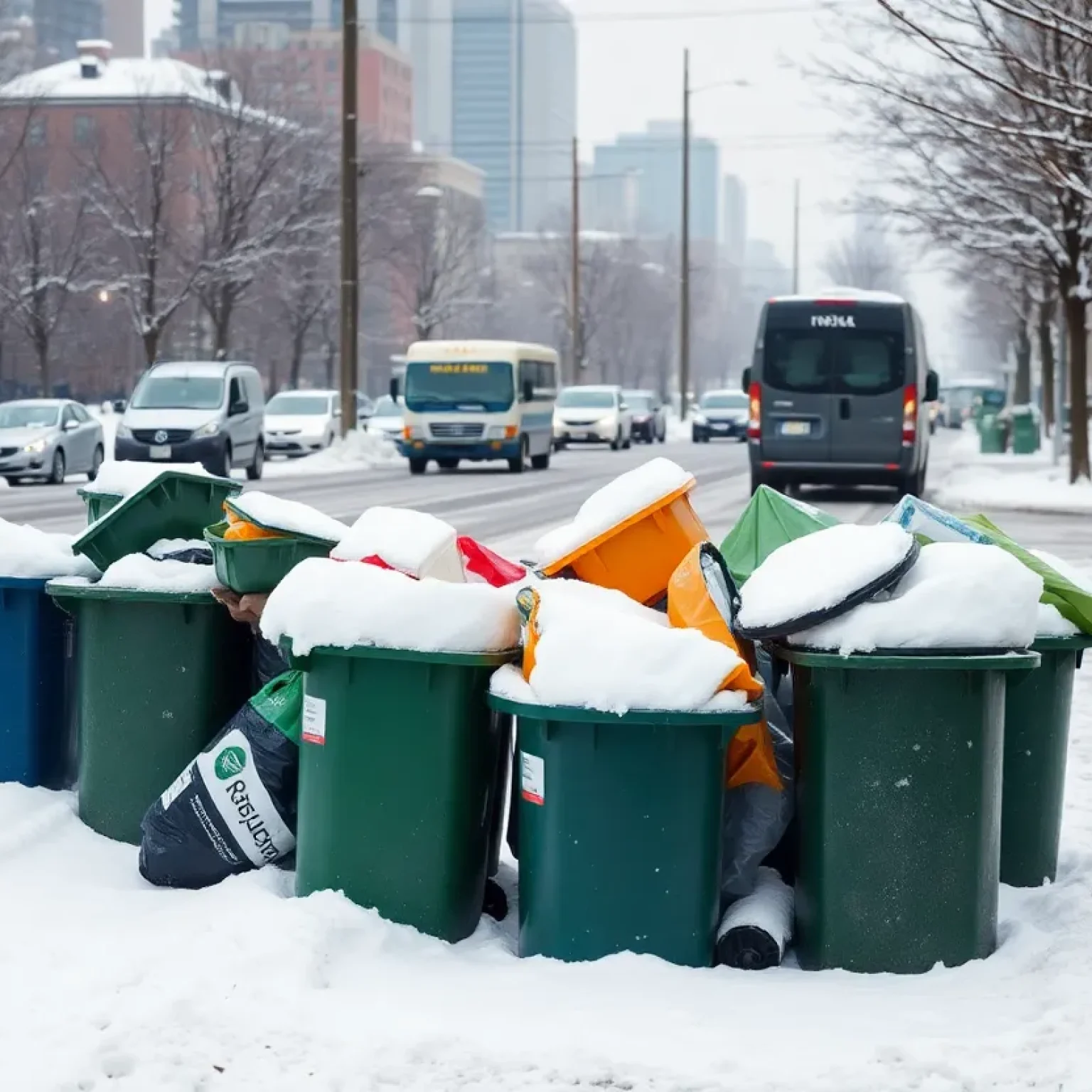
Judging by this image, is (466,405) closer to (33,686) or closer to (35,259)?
(35,259)

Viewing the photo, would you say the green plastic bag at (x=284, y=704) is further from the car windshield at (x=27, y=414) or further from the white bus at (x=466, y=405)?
the white bus at (x=466, y=405)

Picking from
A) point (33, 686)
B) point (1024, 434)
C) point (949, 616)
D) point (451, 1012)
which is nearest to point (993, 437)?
point (1024, 434)

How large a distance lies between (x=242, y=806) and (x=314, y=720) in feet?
1.90

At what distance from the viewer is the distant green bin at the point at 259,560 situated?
19.1 ft

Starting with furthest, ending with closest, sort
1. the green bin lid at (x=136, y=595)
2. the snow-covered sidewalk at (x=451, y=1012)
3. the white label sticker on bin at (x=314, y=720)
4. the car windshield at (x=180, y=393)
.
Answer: the car windshield at (x=180, y=393)
the green bin lid at (x=136, y=595)
the white label sticker on bin at (x=314, y=720)
the snow-covered sidewalk at (x=451, y=1012)

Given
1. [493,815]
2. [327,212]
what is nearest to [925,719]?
[493,815]

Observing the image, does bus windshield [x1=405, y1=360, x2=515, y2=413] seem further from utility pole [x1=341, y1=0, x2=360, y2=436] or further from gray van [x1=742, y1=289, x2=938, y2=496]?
gray van [x1=742, y1=289, x2=938, y2=496]

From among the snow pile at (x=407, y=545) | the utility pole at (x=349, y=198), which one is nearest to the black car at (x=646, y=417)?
the utility pole at (x=349, y=198)

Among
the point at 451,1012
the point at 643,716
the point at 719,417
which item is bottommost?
the point at 719,417

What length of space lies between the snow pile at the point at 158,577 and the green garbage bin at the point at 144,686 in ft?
0.11

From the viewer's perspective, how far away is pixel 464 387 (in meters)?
33.1

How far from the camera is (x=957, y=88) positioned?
2638cm

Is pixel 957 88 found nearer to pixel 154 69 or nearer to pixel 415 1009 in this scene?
pixel 415 1009

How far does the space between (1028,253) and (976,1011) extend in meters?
24.6
